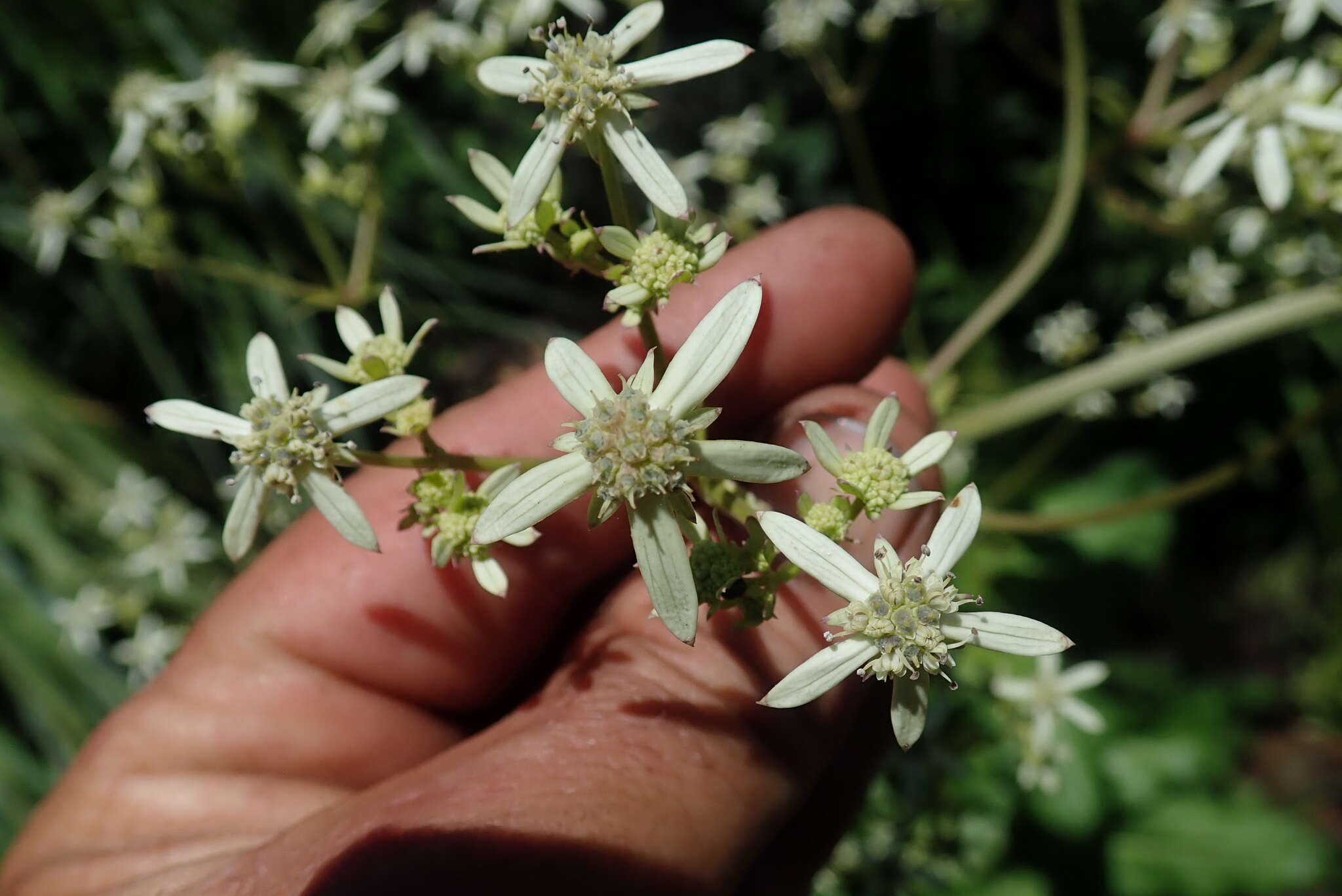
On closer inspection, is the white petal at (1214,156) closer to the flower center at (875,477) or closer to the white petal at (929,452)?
the white petal at (929,452)

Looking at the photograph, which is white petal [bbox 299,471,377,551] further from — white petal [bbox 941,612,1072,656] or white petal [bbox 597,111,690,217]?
white petal [bbox 941,612,1072,656]

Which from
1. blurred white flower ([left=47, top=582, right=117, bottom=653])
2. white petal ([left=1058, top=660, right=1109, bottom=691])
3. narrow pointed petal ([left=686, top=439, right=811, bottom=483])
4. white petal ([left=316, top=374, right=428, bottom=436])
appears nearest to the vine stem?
white petal ([left=1058, top=660, right=1109, bottom=691])

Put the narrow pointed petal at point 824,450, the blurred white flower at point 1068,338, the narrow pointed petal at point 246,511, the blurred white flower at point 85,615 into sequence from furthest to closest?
the blurred white flower at point 85,615 → the blurred white flower at point 1068,338 → the narrow pointed petal at point 246,511 → the narrow pointed petal at point 824,450

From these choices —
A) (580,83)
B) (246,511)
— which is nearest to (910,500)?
(580,83)

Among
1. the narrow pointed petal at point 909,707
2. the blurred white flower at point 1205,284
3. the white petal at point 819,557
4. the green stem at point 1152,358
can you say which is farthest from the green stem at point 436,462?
the blurred white flower at point 1205,284

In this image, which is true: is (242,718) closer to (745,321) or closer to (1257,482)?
(745,321)

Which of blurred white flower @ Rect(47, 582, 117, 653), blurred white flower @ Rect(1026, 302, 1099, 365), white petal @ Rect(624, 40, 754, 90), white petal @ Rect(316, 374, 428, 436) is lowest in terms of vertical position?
blurred white flower @ Rect(1026, 302, 1099, 365)
